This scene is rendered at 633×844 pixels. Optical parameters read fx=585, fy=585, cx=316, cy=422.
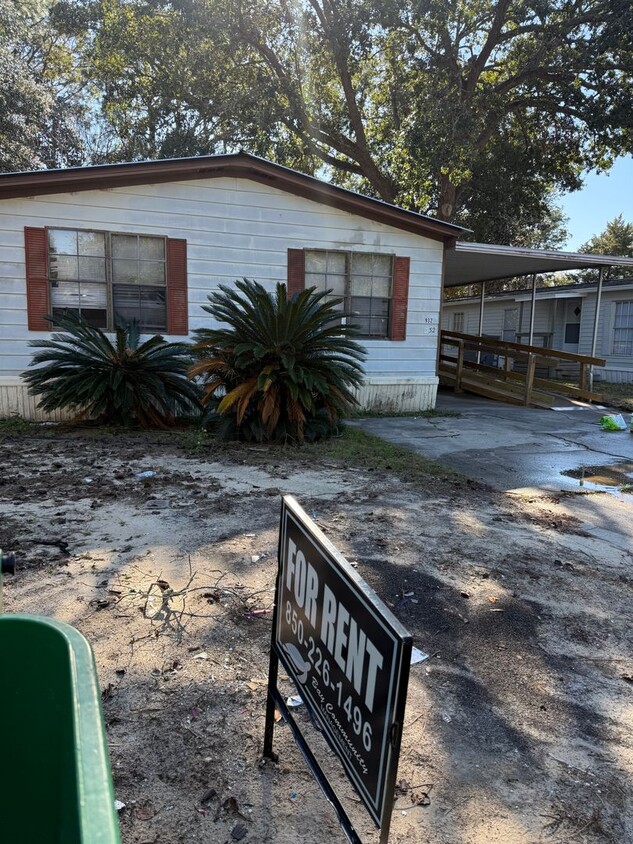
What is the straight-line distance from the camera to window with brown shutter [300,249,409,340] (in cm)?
1027

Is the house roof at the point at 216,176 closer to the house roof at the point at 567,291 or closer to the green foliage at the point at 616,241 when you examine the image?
the house roof at the point at 567,291

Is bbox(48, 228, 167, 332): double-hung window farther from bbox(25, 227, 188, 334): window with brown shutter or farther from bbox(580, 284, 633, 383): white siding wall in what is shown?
bbox(580, 284, 633, 383): white siding wall

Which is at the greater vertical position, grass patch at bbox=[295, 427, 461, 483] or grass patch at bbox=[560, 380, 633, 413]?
grass patch at bbox=[560, 380, 633, 413]

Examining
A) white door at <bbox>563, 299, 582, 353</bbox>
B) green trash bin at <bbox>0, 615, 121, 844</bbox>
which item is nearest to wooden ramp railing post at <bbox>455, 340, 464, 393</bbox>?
white door at <bbox>563, 299, 582, 353</bbox>

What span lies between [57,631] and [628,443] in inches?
355

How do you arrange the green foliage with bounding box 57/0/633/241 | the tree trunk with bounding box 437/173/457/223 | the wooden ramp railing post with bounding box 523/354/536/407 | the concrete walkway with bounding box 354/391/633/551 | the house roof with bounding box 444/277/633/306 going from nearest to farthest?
1. the concrete walkway with bounding box 354/391/633/551
2. the wooden ramp railing post with bounding box 523/354/536/407
3. the green foliage with bounding box 57/0/633/241
4. the house roof with bounding box 444/277/633/306
5. the tree trunk with bounding box 437/173/457/223

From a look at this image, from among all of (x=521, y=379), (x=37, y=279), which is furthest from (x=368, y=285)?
(x=37, y=279)

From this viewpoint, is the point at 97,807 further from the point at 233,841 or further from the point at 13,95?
the point at 13,95

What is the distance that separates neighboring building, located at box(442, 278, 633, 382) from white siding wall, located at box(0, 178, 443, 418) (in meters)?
9.96

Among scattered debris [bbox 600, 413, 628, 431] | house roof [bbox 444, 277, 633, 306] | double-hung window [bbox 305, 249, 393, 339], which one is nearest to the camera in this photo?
scattered debris [bbox 600, 413, 628, 431]

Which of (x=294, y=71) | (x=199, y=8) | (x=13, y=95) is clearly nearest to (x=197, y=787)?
(x=199, y=8)

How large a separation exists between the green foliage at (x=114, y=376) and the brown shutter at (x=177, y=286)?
1131 mm

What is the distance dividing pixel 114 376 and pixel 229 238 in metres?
3.28

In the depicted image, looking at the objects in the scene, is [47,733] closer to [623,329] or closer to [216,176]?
[216,176]
